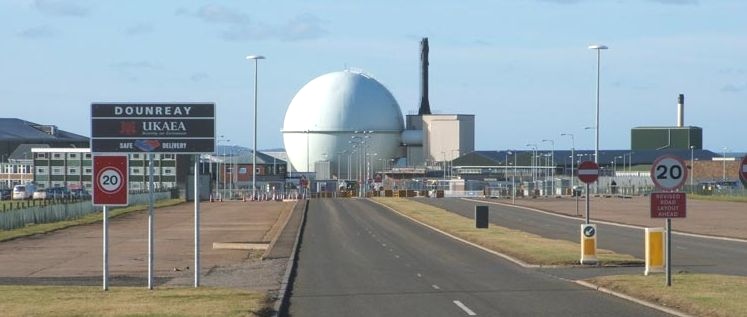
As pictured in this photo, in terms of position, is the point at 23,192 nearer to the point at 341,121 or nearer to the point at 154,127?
the point at 341,121

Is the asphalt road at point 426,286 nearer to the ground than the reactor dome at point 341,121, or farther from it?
nearer to the ground

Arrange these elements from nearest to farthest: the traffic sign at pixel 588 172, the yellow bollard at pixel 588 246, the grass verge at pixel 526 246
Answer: the yellow bollard at pixel 588 246 → the grass verge at pixel 526 246 → the traffic sign at pixel 588 172

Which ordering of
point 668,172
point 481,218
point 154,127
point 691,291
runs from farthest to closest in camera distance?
point 481,218
point 154,127
point 668,172
point 691,291

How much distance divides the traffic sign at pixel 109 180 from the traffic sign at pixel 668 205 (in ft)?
31.9

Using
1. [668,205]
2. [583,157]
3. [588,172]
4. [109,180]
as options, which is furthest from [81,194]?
[583,157]

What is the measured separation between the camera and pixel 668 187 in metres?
22.5

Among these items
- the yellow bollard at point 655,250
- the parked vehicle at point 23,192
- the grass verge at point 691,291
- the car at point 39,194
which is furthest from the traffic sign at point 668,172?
the parked vehicle at point 23,192

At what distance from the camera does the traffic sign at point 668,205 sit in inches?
894

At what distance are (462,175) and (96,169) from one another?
489 feet

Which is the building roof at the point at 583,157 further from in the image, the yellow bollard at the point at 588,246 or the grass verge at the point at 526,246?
the yellow bollard at the point at 588,246

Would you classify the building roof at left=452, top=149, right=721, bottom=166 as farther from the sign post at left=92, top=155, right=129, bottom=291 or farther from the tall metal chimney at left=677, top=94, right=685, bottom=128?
the sign post at left=92, top=155, right=129, bottom=291

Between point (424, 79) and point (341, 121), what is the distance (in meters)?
13.2

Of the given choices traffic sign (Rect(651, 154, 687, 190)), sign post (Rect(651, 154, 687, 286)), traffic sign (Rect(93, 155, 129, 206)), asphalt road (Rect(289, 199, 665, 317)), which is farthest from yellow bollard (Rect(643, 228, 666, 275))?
traffic sign (Rect(93, 155, 129, 206))

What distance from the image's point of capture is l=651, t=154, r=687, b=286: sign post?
2230cm
